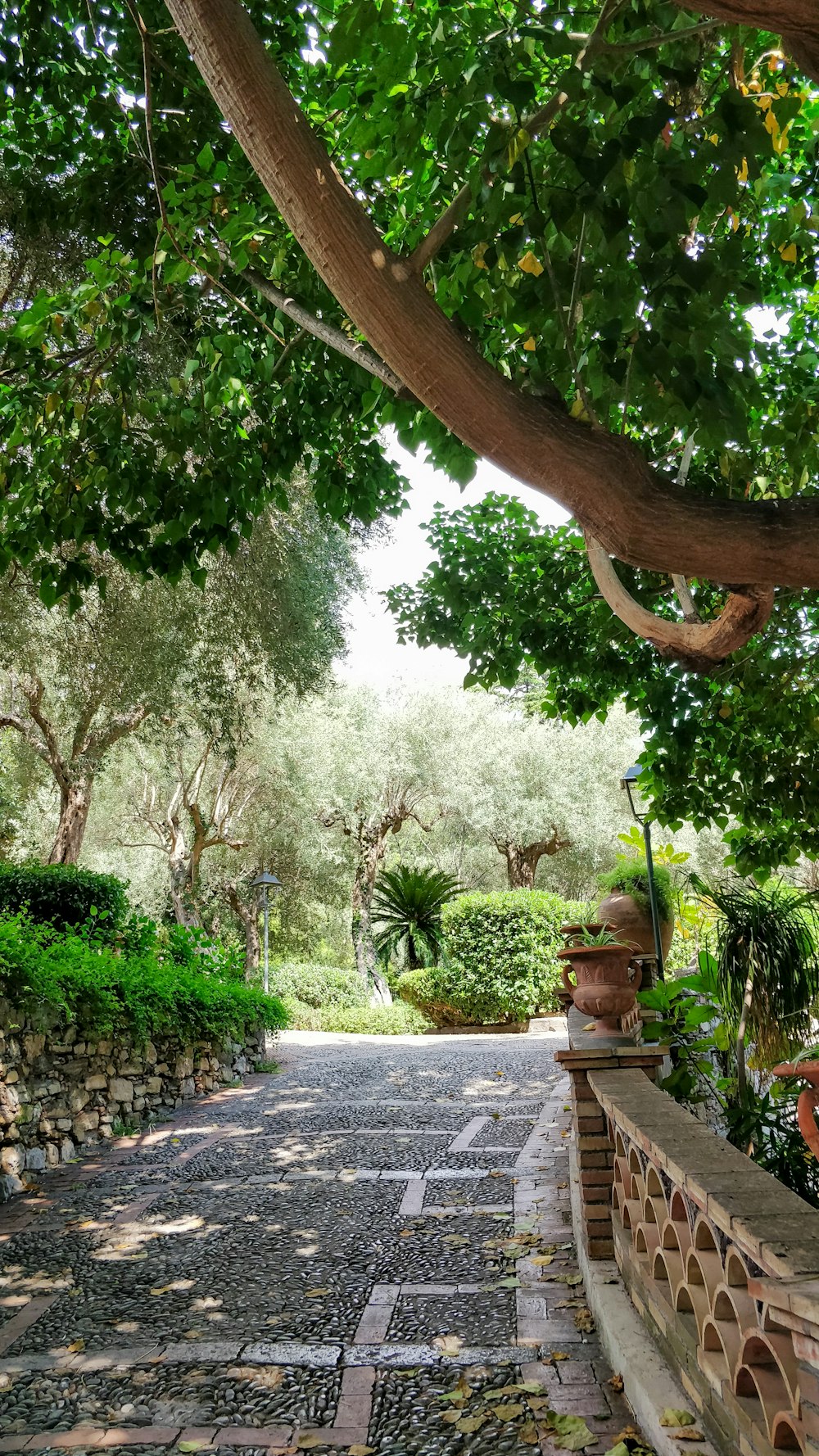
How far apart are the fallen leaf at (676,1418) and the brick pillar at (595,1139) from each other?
5.18 feet

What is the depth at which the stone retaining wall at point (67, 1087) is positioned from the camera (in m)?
7.09

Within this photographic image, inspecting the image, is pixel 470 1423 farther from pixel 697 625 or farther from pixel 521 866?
pixel 521 866

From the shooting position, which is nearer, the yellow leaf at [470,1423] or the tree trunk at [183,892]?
the yellow leaf at [470,1423]

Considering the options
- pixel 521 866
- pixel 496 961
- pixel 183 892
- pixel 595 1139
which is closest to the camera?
pixel 595 1139

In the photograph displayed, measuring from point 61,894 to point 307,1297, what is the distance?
7179 millimetres

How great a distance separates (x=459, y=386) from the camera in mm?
2145

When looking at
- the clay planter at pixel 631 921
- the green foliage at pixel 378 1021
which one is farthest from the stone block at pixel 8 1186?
the green foliage at pixel 378 1021

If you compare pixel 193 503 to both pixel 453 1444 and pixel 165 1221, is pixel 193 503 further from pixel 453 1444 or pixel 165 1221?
pixel 165 1221

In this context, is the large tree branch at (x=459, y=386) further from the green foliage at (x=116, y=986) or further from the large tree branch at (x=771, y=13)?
the green foliage at (x=116, y=986)

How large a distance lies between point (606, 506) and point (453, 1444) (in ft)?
9.19

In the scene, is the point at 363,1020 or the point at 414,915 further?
the point at 414,915

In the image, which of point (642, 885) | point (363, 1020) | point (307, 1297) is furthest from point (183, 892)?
point (307, 1297)

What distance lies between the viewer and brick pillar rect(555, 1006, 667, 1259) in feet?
13.5

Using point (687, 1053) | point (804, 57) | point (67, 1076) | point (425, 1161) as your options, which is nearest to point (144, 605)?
point (67, 1076)
